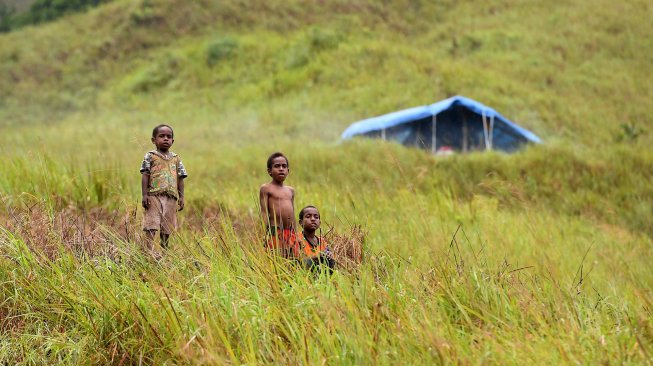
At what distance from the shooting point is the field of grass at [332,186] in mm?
3457

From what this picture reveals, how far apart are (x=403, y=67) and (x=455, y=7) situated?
12237 millimetres

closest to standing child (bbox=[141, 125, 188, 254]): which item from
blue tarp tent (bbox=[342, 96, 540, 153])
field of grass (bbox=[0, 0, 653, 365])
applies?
field of grass (bbox=[0, 0, 653, 365])

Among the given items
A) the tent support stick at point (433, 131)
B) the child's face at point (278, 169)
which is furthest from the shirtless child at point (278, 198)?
the tent support stick at point (433, 131)

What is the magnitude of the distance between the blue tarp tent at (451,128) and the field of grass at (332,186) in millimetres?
1250

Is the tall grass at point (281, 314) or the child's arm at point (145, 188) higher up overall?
the child's arm at point (145, 188)

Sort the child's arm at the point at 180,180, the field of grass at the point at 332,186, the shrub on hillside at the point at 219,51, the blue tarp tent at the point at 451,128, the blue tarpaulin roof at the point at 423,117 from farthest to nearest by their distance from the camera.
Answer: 1. the shrub on hillside at the point at 219,51
2. the blue tarp tent at the point at 451,128
3. the blue tarpaulin roof at the point at 423,117
4. the child's arm at the point at 180,180
5. the field of grass at the point at 332,186

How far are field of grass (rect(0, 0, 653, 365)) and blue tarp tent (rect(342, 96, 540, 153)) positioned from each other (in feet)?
4.10

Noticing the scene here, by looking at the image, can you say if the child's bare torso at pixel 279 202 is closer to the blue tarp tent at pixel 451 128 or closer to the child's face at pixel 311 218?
the child's face at pixel 311 218

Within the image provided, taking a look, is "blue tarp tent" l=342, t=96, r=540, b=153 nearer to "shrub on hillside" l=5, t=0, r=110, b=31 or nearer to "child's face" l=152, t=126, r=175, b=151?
"child's face" l=152, t=126, r=175, b=151

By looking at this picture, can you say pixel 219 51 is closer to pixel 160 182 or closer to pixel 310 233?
pixel 160 182

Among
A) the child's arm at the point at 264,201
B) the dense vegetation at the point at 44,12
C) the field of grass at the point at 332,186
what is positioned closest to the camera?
the field of grass at the point at 332,186

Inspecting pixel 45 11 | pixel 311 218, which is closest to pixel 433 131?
pixel 311 218

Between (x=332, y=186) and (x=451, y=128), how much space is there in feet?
37.0

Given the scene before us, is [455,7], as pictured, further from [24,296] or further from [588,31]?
[24,296]
